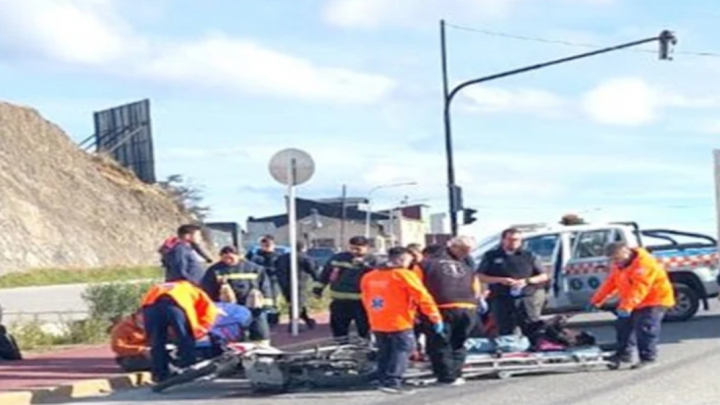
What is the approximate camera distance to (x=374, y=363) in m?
15.9

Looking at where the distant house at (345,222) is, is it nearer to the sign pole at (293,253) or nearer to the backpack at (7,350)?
the sign pole at (293,253)

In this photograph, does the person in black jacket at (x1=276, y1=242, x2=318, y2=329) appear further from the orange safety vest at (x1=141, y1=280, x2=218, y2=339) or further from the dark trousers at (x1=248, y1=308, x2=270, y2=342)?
the orange safety vest at (x1=141, y1=280, x2=218, y2=339)

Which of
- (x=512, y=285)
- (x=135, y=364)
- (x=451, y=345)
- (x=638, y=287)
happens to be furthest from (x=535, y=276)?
(x=135, y=364)

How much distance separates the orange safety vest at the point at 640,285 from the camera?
17.1 m

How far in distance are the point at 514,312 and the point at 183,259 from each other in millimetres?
3878

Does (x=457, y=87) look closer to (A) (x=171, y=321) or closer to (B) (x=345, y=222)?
(A) (x=171, y=321)

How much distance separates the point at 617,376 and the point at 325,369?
9.88 feet

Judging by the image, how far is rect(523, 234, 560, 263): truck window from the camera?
2302cm

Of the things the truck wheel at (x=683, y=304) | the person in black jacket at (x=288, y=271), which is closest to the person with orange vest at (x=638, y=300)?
the truck wheel at (x=683, y=304)

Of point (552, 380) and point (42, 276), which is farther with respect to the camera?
point (42, 276)

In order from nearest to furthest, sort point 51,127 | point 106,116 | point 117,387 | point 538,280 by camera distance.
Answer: point 117,387 → point 538,280 → point 51,127 → point 106,116

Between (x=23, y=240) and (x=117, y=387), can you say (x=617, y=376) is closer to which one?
(x=117, y=387)

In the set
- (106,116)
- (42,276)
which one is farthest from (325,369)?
(106,116)

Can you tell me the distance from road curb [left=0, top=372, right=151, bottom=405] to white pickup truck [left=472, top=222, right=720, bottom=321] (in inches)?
274
